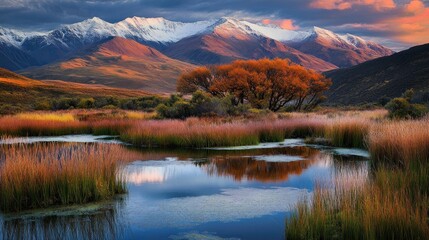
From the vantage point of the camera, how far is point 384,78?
90375 mm

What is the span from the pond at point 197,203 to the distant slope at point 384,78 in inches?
2480

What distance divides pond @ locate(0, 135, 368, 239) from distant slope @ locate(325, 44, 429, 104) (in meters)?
63.0

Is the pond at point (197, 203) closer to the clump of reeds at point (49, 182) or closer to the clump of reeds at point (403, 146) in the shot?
the clump of reeds at point (49, 182)

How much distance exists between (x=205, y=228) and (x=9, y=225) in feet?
11.3

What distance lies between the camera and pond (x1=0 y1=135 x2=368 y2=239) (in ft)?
25.7

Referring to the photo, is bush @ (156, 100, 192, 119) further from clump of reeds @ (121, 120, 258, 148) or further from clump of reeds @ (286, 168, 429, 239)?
clump of reeds @ (286, 168, 429, 239)

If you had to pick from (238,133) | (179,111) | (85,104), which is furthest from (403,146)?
(85,104)

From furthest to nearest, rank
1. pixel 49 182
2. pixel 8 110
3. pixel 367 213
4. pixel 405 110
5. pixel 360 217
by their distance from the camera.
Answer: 1. pixel 8 110
2. pixel 405 110
3. pixel 49 182
4. pixel 360 217
5. pixel 367 213

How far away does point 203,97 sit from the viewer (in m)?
32.3

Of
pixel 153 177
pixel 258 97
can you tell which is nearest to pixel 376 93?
pixel 258 97

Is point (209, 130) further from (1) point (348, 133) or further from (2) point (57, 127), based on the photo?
(2) point (57, 127)

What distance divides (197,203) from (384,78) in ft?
288

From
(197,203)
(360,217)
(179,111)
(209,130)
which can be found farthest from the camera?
(179,111)

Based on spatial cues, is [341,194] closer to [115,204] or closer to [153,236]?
[153,236]
